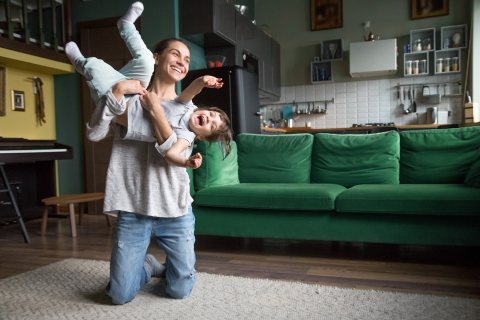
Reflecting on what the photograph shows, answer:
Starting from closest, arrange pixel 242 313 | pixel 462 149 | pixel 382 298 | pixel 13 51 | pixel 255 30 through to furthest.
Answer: pixel 242 313 < pixel 382 298 < pixel 462 149 < pixel 13 51 < pixel 255 30

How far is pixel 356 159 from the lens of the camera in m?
3.00

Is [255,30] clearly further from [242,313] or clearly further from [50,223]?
[242,313]

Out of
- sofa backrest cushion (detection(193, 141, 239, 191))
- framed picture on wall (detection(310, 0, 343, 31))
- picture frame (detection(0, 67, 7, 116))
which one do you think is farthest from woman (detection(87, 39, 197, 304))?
framed picture on wall (detection(310, 0, 343, 31))

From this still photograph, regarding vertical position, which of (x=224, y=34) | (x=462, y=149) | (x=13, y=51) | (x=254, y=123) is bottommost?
(x=462, y=149)

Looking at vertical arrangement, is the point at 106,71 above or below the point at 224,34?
below

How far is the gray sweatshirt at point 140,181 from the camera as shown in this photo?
67.0 inches

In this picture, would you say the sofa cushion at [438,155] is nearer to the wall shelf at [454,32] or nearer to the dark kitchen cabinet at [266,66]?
the dark kitchen cabinet at [266,66]

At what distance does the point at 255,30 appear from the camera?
593 cm

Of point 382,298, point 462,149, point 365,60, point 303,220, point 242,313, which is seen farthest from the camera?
point 365,60

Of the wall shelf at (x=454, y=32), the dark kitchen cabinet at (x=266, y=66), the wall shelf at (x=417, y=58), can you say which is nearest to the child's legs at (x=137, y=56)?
the dark kitchen cabinet at (x=266, y=66)

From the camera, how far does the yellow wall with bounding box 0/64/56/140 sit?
4301mm

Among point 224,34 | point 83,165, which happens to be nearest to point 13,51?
point 83,165

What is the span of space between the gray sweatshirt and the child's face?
4.8 inches

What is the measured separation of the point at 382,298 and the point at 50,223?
3496 mm
